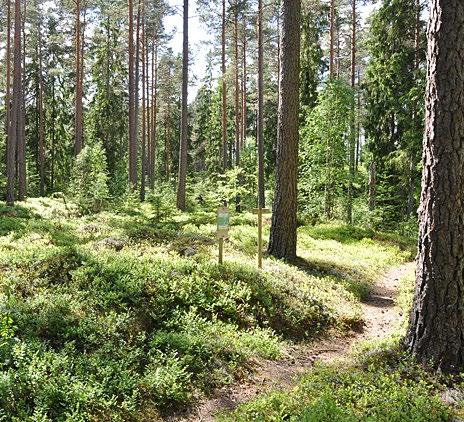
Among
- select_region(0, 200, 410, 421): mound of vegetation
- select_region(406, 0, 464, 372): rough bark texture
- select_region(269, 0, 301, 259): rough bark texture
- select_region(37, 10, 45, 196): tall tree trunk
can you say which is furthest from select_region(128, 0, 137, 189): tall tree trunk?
select_region(406, 0, 464, 372): rough bark texture

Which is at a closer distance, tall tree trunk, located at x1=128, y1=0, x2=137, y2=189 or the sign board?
the sign board

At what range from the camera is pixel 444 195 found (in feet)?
16.1

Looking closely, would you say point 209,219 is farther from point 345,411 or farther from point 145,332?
point 345,411

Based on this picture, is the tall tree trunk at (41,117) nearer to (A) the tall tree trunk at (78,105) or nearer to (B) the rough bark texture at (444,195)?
(A) the tall tree trunk at (78,105)

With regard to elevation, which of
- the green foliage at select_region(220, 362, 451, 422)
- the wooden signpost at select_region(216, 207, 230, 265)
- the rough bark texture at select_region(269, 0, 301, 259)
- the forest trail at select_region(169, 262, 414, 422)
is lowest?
the forest trail at select_region(169, 262, 414, 422)

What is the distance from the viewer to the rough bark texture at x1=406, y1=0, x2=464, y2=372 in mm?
4840

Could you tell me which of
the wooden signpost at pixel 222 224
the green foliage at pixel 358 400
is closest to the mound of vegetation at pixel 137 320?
the wooden signpost at pixel 222 224

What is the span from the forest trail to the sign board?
9.06 feet

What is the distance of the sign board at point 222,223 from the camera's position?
8.73m

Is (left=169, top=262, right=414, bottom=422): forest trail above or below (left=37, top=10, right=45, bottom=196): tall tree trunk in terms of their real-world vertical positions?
below

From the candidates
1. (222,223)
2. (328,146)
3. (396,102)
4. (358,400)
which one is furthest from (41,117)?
(358,400)

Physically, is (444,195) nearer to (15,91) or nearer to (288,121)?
(288,121)

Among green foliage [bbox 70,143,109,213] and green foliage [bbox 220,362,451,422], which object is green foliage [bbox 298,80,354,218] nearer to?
green foliage [bbox 70,143,109,213]

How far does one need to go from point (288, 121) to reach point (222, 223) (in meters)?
3.26
